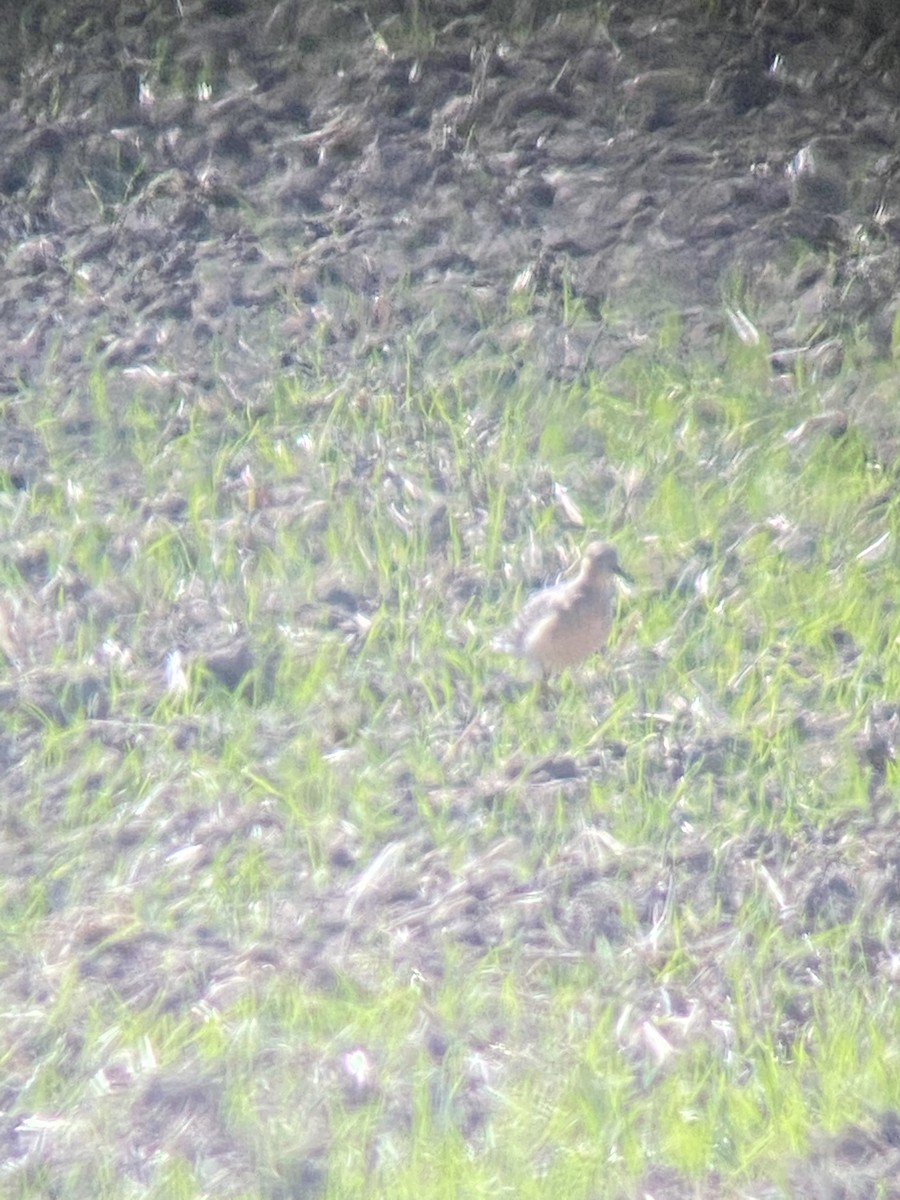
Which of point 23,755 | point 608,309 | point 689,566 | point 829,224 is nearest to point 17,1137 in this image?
point 23,755

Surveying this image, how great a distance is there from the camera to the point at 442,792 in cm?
157

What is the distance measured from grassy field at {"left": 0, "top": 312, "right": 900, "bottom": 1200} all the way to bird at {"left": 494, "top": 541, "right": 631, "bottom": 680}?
25mm

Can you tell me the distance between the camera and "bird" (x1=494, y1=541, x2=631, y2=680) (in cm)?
153

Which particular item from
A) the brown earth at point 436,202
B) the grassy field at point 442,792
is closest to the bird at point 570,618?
the grassy field at point 442,792

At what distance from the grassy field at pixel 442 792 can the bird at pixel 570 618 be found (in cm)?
3

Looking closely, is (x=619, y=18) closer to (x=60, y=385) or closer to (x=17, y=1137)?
(x=60, y=385)

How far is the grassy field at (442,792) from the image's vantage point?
152 cm

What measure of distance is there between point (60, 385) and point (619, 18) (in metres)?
0.87

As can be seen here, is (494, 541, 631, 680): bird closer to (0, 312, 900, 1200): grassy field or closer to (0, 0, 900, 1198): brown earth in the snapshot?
(0, 312, 900, 1200): grassy field

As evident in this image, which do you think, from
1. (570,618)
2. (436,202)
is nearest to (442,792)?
(570,618)

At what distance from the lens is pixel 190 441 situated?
1512mm

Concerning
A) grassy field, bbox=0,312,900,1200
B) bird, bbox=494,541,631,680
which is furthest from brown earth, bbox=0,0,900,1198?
bird, bbox=494,541,631,680

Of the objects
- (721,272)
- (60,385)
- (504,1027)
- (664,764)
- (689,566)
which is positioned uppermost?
(60,385)

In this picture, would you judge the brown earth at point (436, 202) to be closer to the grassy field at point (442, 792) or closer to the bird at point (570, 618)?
the grassy field at point (442, 792)
